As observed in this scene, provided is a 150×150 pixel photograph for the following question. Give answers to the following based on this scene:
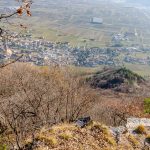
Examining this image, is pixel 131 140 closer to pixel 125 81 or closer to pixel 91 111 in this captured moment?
pixel 91 111

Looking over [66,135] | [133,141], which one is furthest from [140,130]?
[66,135]

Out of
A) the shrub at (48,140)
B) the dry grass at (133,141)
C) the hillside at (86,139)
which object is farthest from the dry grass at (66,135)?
the dry grass at (133,141)

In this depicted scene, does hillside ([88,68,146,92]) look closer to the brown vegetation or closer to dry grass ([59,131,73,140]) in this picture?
the brown vegetation

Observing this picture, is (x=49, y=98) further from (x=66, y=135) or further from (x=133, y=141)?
(x=66, y=135)

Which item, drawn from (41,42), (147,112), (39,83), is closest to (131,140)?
(147,112)

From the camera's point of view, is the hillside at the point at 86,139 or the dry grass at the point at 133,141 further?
the dry grass at the point at 133,141

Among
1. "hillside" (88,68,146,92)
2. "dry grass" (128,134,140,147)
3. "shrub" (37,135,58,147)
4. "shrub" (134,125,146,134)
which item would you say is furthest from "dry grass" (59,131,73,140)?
"hillside" (88,68,146,92)

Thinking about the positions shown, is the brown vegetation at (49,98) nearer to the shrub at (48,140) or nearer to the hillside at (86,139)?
the hillside at (86,139)

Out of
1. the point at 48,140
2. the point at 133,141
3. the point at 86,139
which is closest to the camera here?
the point at 48,140
